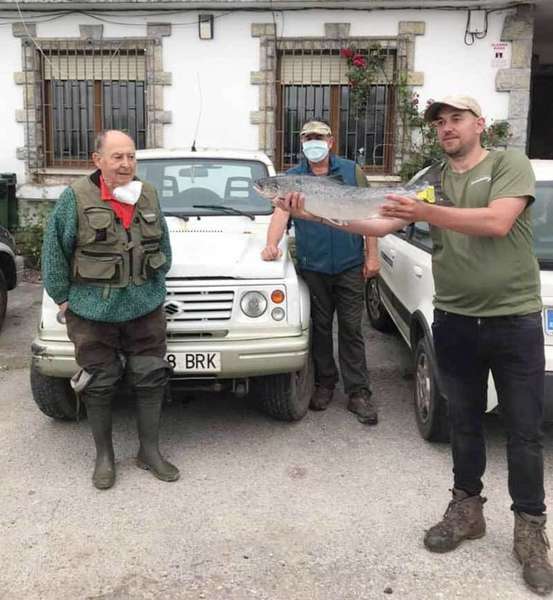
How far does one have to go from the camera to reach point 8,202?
1037 cm

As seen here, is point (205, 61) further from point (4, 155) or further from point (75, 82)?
point (4, 155)

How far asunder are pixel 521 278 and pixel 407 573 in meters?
1.30

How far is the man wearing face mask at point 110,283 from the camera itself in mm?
3391

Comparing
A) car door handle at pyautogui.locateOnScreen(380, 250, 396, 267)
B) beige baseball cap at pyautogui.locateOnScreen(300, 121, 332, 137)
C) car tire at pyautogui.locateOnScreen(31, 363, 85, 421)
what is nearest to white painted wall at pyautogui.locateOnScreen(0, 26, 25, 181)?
car door handle at pyautogui.locateOnScreen(380, 250, 396, 267)

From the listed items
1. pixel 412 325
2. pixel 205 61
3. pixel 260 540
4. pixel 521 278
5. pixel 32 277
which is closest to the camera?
pixel 521 278

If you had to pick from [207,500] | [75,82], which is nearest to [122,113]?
[75,82]

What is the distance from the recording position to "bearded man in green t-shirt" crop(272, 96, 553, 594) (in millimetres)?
2598

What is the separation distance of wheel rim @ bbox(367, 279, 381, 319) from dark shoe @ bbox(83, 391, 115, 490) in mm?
3478

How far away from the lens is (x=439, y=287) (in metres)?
2.83

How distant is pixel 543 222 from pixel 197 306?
6.89 feet

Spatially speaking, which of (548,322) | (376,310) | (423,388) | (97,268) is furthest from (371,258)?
(376,310)

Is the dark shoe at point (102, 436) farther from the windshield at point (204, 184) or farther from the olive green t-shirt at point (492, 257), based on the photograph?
the olive green t-shirt at point (492, 257)

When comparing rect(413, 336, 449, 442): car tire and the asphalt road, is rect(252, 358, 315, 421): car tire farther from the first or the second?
rect(413, 336, 449, 442): car tire

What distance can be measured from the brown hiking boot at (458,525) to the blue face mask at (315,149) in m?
2.21
